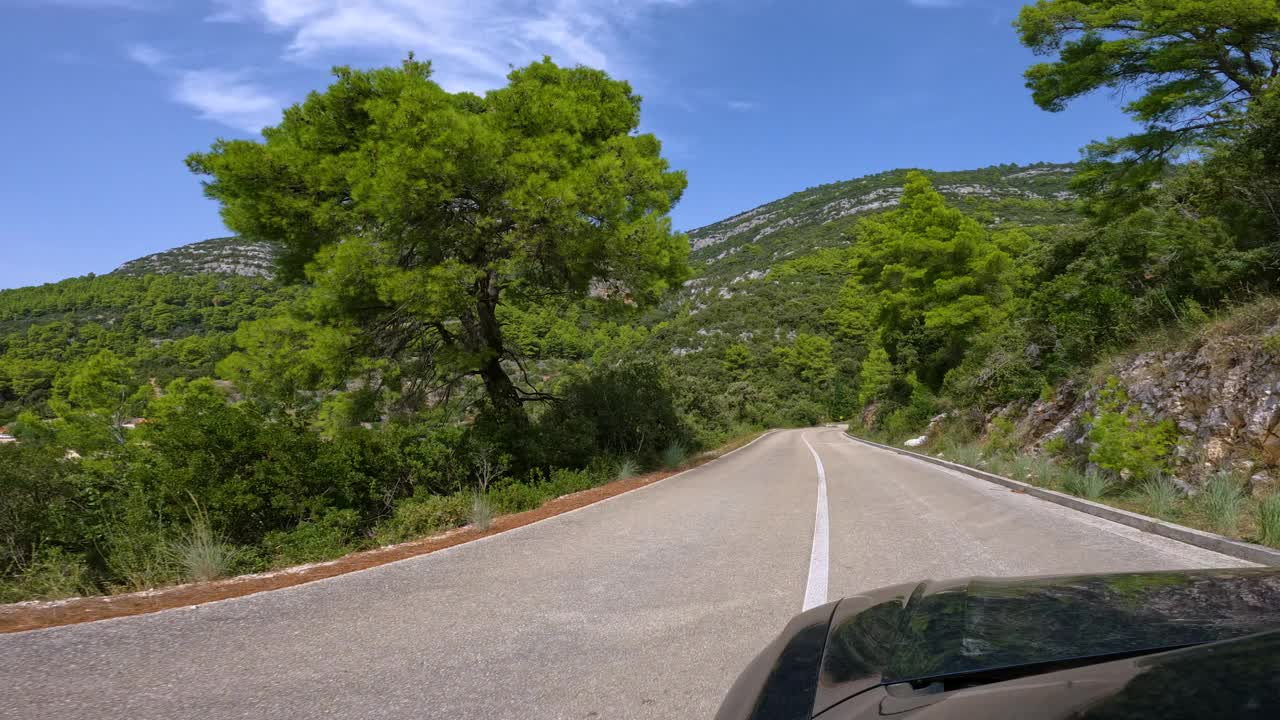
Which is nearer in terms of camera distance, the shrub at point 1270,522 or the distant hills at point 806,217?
the shrub at point 1270,522

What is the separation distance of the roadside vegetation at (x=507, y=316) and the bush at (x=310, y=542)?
35 millimetres

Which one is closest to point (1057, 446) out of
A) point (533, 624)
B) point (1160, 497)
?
point (1160, 497)

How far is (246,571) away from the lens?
647 centimetres

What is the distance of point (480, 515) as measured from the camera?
874cm

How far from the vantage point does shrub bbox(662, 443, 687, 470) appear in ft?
58.9

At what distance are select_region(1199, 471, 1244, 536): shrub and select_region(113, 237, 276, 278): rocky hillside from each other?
99956mm

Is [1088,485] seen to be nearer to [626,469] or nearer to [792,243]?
[626,469]

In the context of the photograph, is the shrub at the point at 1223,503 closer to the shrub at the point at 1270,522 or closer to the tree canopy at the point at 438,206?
the shrub at the point at 1270,522

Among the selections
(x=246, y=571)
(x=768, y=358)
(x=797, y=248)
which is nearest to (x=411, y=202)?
(x=246, y=571)

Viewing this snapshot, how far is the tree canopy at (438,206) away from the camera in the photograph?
11.7 m

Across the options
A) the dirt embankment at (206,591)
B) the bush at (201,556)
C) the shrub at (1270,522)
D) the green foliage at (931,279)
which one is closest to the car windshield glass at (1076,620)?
the shrub at (1270,522)

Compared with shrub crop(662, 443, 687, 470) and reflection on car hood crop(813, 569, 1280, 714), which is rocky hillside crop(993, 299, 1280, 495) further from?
shrub crop(662, 443, 687, 470)

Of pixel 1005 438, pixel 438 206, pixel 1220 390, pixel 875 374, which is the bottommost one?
pixel 875 374

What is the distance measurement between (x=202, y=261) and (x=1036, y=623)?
11601 cm
